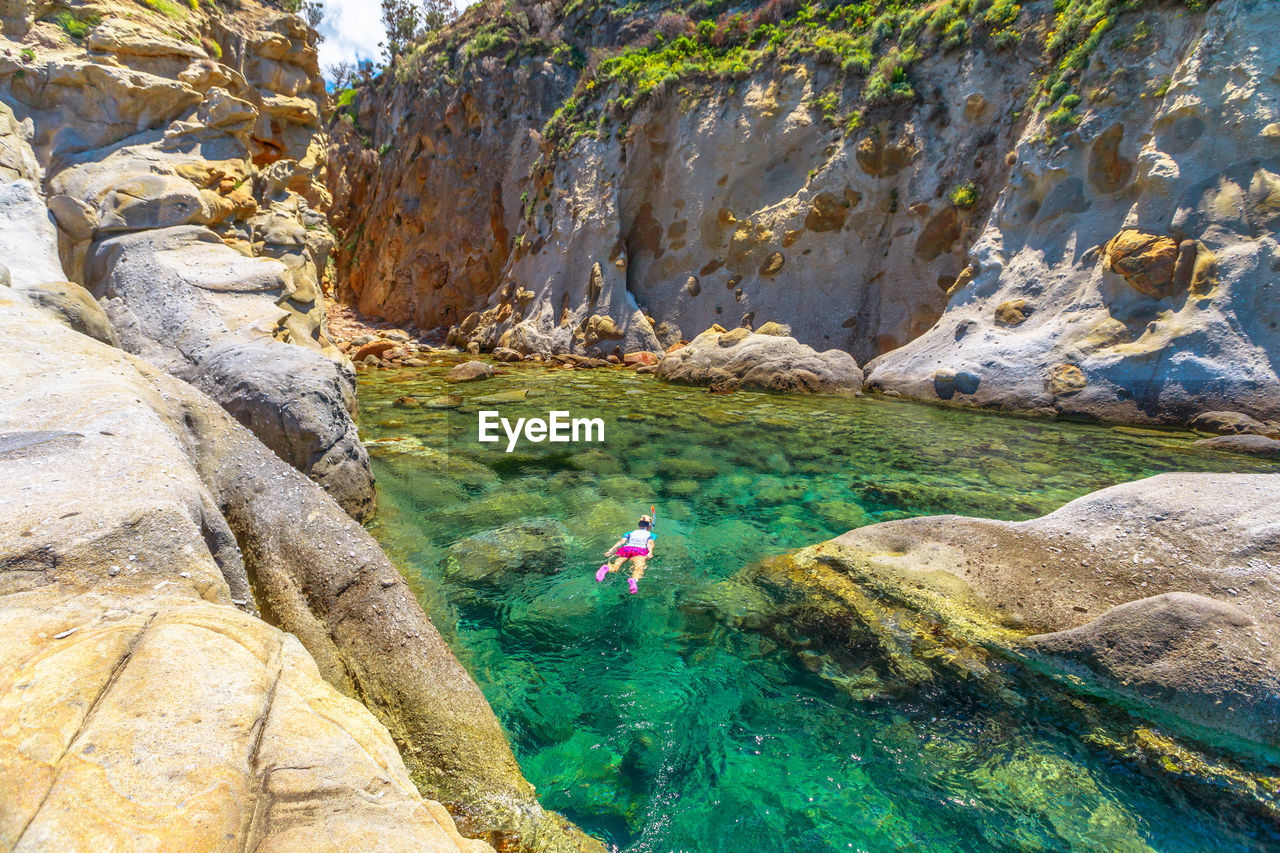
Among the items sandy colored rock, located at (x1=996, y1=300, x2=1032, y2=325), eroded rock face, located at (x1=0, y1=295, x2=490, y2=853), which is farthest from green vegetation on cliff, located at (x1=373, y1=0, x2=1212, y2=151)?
eroded rock face, located at (x1=0, y1=295, x2=490, y2=853)

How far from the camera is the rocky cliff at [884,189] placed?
11.5 metres

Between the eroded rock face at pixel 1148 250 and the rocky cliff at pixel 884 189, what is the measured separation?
0.04 metres

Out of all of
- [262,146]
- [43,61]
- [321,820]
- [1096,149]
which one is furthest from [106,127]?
[1096,149]

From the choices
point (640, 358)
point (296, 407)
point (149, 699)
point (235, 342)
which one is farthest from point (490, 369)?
point (149, 699)

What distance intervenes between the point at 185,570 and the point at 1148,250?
1495 centimetres

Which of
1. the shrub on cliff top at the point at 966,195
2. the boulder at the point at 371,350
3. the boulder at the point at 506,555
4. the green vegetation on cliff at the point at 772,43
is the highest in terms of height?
the green vegetation on cliff at the point at 772,43

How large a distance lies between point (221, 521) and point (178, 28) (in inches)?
496

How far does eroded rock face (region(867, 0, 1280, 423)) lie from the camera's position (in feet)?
35.6

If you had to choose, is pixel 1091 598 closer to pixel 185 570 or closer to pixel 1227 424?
pixel 185 570

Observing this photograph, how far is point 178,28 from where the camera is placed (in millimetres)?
11156

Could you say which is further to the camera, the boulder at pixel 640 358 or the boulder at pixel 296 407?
Answer: the boulder at pixel 640 358

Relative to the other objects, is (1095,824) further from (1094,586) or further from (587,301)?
(587,301)

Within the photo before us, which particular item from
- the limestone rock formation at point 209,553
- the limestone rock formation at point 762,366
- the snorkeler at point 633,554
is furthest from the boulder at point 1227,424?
the limestone rock formation at point 209,553

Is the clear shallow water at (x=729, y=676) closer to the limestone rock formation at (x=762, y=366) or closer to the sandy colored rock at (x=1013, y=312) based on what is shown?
the sandy colored rock at (x=1013, y=312)
